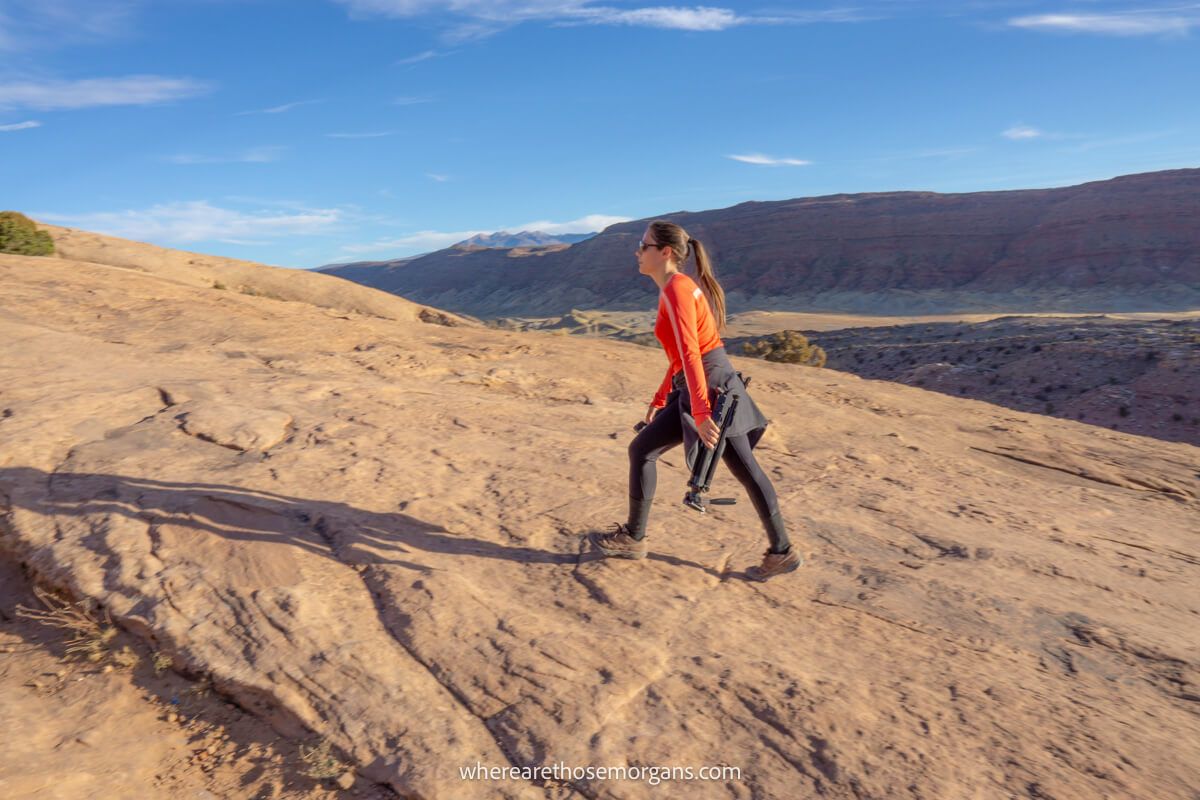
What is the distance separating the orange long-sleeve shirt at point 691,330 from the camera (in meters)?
3.56

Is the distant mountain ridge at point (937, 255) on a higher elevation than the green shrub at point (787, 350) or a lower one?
higher

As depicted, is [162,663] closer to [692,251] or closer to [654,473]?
[654,473]

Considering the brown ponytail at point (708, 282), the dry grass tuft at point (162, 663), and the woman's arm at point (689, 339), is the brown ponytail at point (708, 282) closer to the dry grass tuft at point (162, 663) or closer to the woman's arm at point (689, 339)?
the woman's arm at point (689, 339)

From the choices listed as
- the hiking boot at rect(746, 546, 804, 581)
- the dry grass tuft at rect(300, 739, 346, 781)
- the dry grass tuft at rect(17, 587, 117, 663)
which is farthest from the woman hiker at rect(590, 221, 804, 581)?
the dry grass tuft at rect(17, 587, 117, 663)

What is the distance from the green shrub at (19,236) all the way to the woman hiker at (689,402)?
512 inches

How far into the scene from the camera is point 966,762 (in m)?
2.65

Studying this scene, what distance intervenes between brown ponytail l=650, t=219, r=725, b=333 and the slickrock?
1333 millimetres

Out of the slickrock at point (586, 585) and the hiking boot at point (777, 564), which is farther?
the hiking boot at point (777, 564)

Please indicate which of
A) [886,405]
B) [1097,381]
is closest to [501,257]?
[1097,381]

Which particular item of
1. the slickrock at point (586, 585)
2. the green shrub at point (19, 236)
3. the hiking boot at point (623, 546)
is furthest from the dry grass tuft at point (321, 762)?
the green shrub at point (19, 236)

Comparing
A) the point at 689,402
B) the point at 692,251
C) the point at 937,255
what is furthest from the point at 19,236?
the point at 937,255

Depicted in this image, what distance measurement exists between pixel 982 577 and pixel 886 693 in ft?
4.70

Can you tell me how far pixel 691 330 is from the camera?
11.8 feet

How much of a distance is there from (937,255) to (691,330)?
67053mm
